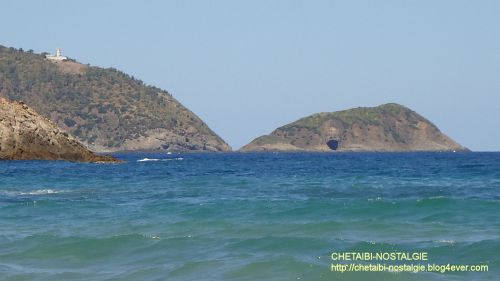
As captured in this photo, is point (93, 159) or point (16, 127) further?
point (93, 159)

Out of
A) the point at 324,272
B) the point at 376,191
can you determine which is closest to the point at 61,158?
the point at 376,191

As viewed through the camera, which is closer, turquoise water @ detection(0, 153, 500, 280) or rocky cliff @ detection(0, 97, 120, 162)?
turquoise water @ detection(0, 153, 500, 280)

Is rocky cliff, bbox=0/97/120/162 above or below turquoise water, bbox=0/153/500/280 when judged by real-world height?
above

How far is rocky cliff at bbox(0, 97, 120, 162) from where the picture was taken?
295 ft

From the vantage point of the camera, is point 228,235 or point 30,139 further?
point 30,139

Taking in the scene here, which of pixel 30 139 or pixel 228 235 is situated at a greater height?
pixel 30 139

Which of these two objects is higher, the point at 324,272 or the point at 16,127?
the point at 16,127

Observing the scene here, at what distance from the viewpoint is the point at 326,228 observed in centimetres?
2341

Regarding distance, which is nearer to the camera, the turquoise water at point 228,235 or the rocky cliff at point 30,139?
the turquoise water at point 228,235

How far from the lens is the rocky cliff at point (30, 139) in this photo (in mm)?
89812

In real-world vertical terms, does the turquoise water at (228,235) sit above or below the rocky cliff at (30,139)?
below

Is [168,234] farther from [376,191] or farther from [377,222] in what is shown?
[376,191]

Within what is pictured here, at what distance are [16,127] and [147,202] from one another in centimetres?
5913

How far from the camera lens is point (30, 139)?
93.1 metres
